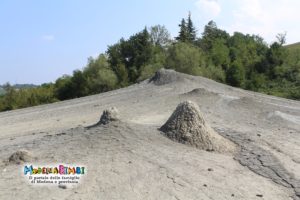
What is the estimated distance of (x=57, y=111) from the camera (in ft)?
74.2

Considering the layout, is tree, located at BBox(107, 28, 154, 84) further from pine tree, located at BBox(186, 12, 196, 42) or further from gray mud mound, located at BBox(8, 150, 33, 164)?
gray mud mound, located at BBox(8, 150, 33, 164)

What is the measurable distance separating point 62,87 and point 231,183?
Answer: 57138 millimetres

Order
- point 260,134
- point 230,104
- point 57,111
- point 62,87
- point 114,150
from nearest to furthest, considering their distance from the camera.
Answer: point 114,150 < point 260,134 < point 230,104 < point 57,111 < point 62,87

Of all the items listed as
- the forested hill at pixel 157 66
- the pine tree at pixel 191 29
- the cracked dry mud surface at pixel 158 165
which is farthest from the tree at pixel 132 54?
the cracked dry mud surface at pixel 158 165

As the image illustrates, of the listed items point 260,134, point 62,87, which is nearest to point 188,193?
point 260,134

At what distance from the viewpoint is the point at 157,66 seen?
2052 inches

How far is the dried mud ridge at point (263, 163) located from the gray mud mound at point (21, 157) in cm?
413

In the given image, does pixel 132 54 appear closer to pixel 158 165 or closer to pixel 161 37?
pixel 161 37

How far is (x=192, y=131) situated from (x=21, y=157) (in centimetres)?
363

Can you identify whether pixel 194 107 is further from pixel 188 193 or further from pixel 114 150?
pixel 188 193

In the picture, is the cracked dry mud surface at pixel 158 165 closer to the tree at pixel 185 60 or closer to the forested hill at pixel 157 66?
the tree at pixel 185 60

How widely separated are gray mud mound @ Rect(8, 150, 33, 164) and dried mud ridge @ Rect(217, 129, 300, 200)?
4133 mm

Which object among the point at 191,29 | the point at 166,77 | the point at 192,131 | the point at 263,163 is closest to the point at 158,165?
the point at 192,131

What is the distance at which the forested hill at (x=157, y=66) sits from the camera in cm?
5259
